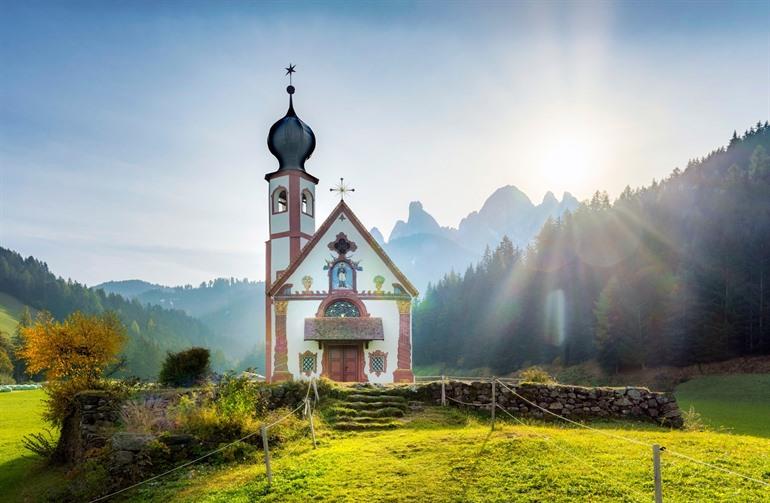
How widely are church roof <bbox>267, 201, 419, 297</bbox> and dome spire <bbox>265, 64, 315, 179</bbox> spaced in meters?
5.48

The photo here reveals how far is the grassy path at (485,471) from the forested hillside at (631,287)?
37257 millimetres

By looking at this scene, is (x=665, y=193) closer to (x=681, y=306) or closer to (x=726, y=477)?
(x=681, y=306)

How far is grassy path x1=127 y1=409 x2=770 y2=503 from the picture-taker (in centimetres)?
883

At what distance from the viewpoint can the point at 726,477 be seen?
354 inches

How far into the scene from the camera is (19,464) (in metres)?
18.0

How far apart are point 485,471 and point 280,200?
2271 cm

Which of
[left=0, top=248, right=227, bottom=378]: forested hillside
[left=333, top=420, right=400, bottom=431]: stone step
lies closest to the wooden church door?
[left=333, top=420, right=400, bottom=431]: stone step

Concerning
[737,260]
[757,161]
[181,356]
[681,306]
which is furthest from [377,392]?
[757,161]

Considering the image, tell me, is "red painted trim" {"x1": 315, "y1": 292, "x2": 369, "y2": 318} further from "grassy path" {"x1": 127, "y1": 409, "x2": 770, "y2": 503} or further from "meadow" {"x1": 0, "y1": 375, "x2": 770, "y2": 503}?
"grassy path" {"x1": 127, "y1": 409, "x2": 770, "y2": 503}

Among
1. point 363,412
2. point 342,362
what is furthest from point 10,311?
point 363,412

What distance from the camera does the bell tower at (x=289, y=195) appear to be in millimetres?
29156

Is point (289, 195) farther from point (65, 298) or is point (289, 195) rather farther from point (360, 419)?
point (65, 298)

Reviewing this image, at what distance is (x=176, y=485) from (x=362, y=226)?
1627 cm

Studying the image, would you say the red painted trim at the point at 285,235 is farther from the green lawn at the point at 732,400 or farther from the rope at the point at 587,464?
the green lawn at the point at 732,400
